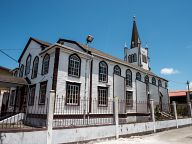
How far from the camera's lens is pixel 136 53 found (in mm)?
42812

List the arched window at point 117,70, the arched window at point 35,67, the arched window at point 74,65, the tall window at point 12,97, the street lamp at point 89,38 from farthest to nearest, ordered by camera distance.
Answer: the tall window at point 12,97, the arched window at point 117,70, the arched window at point 35,67, the street lamp at point 89,38, the arched window at point 74,65

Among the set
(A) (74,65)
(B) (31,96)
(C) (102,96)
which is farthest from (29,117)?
(C) (102,96)

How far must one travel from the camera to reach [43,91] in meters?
15.4

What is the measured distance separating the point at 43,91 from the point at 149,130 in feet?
31.9

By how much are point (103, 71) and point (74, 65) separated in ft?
12.4

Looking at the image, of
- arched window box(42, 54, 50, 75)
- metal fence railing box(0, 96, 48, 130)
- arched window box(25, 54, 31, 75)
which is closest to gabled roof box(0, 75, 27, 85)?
arched window box(25, 54, 31, 75)

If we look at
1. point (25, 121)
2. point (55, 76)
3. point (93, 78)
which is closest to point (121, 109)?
point (93, 78)

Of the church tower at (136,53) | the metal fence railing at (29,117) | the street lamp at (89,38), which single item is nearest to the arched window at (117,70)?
the street lamp at (89,38)

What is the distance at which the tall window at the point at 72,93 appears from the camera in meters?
14.6

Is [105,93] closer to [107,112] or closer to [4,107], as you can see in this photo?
[107,112]

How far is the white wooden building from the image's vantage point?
1466 cm

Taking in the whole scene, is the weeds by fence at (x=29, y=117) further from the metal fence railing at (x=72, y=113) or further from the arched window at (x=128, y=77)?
the arched window at (x=128, y=77)

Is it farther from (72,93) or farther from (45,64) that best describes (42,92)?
(72,93)

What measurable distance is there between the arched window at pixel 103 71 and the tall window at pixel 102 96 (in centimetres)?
96
